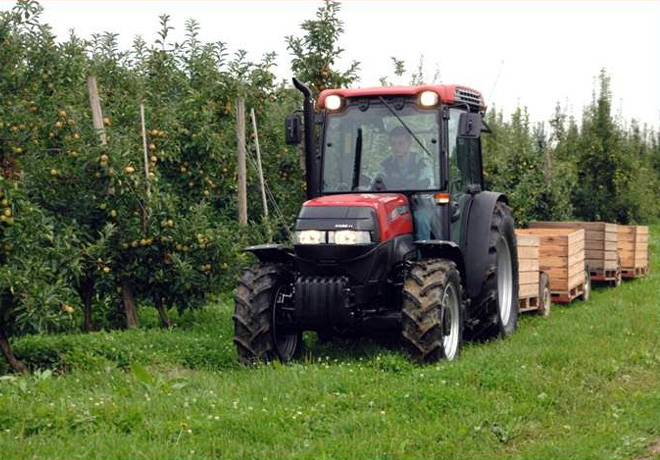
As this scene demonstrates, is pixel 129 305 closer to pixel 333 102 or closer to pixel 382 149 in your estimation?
pixel 333 102

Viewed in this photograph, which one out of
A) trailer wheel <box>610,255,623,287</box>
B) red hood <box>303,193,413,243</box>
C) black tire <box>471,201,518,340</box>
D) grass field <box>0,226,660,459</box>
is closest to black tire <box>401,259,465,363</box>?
grass field <box>0,226,660,459</box>

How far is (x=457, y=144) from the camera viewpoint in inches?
389

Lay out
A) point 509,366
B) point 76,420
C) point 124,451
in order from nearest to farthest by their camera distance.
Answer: point 124,451 < point 76,420 < point 509,366

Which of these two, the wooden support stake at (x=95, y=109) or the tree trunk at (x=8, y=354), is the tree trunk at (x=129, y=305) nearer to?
the wooden support stake at (x=95, y=109)

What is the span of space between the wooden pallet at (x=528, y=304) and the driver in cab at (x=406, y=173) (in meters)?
2.73

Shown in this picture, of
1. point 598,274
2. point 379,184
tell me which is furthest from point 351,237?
point 598,274

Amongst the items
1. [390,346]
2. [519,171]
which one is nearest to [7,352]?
[390,346]

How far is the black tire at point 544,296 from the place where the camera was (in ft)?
40.9

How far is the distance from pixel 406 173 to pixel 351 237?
1065 millimetres

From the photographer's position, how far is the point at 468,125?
912 cm

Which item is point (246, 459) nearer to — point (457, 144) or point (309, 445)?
point (309, 445)

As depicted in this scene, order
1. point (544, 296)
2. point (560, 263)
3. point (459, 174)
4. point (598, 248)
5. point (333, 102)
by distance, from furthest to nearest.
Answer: point (598, 248) → point (560, 263) → point (544, 296) → point (459, 174) → point (333, 102)

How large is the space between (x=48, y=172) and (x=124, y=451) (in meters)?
5.27

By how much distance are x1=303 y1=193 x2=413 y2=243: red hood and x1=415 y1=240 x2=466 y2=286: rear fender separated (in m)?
0.26
